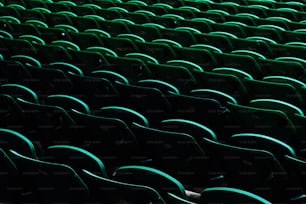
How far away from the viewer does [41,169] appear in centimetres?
369

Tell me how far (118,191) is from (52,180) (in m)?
0.55

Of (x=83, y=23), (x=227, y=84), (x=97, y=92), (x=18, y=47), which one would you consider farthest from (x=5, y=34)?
(x=227, y=84)

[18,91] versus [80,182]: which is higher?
[80,182]

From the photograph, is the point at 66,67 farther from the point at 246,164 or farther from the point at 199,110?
the point at 246,164

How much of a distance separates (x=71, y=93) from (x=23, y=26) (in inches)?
106

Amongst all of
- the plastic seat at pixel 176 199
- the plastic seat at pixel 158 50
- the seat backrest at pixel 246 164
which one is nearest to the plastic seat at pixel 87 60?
the plastic seat at pixel 158 50

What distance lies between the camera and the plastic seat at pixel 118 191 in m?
3.27

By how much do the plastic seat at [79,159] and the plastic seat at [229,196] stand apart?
0.84 metres

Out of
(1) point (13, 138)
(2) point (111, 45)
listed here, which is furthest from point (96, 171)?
(2) point (111, 45)

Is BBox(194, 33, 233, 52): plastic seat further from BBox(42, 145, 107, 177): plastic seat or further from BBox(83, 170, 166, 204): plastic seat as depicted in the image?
BBox(83, 170, 166, 204): plastic seat

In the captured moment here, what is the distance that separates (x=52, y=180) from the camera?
3.70m

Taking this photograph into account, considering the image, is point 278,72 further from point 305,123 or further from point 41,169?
point 41,169

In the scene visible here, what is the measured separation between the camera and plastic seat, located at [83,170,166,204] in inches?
129

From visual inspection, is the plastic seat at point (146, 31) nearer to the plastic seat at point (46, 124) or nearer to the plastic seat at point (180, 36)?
the plastic seat at point (180, 36)
